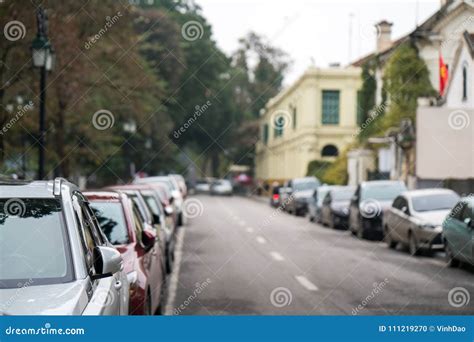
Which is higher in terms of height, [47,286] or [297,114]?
[297,114]

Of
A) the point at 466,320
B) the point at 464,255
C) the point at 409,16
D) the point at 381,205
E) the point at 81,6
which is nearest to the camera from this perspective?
the point at 466,320

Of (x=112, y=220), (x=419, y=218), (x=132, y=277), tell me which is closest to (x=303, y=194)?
(x=419, y=218)

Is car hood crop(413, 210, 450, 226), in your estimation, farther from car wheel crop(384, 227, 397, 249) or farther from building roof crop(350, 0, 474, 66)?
building roof crop(350, 0, 474, 66)

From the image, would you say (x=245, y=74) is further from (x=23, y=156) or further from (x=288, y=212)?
(x=23, y=156)

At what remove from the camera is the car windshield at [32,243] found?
4.84 meters

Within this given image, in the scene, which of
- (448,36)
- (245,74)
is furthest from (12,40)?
(245,74)

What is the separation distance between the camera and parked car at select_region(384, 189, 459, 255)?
18047mm

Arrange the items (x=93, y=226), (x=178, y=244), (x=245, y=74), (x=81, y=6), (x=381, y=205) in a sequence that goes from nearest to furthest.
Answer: (x=93, y=226), (x=178, y=244), (x=381, y=205), (x=81, y=6), (x=245, y=74)

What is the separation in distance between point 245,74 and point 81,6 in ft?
96.3

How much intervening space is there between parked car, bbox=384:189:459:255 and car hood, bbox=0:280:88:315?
1406 centimetres

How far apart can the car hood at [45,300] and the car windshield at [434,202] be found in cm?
1555

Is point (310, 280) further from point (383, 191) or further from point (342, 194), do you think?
point (342, 194)

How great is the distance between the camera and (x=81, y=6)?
1077 inches

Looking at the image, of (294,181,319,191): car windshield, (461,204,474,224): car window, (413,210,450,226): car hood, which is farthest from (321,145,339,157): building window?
(461,204,474,224): car window
